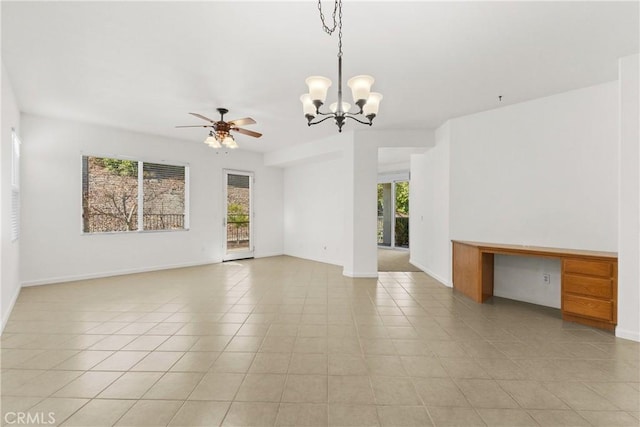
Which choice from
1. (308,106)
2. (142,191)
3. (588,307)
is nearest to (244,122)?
(308,106)

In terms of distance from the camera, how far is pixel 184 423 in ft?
5.65

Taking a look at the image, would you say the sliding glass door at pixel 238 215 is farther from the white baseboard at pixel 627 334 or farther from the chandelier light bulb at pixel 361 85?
the white baseboard at pixel 627 334

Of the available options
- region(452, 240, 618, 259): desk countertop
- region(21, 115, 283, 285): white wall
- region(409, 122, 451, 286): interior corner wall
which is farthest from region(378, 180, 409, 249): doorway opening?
region(452, 240, 618, 259): desk countertop

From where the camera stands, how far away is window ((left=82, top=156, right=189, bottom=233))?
5465 millimetres

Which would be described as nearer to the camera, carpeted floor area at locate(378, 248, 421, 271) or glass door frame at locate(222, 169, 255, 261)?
carpeted floor area at locate(378, 248, 421, 271)

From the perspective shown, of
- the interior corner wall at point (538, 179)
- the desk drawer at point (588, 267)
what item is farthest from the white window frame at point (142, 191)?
the desk drawer at point (588, 267)

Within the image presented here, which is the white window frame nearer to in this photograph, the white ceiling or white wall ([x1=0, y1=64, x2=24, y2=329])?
the white ceiling

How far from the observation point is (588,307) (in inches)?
126

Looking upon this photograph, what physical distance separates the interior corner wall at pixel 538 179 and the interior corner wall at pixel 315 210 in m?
2.75

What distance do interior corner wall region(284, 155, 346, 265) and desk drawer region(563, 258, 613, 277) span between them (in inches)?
162

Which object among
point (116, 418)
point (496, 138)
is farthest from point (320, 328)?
point (496, 138)

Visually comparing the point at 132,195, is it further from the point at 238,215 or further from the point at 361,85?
the point at 361,85

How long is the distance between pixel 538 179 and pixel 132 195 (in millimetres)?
7275

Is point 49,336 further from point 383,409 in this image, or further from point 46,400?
point 383,409
